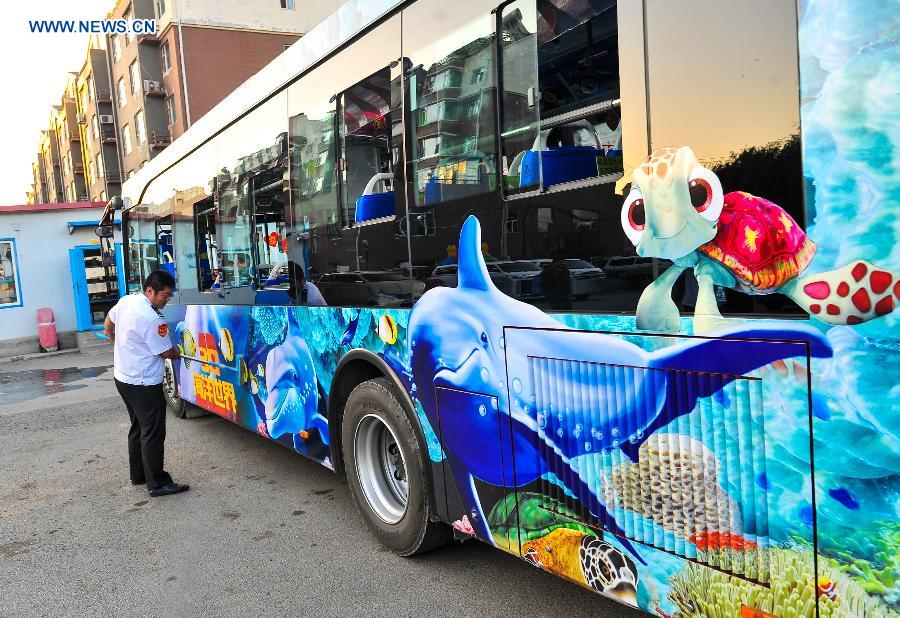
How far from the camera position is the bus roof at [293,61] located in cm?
368

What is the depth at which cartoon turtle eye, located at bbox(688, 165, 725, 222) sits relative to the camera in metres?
1.95

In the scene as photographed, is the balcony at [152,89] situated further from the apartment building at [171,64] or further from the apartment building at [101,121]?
the apartment building at [101,121]

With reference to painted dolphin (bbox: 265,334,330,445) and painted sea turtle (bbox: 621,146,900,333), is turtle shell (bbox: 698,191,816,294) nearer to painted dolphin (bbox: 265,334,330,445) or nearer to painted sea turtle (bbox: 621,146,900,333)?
painted sea turtle (bbox: 621,146,900,333)

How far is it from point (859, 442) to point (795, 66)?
0.98m

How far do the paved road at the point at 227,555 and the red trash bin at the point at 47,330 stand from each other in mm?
13070

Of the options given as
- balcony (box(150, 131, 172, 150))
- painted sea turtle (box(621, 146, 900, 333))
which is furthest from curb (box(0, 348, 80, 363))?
balcony (box(150, 131, 172, 150))

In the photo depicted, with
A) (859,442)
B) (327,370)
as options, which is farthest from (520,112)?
(327,370)

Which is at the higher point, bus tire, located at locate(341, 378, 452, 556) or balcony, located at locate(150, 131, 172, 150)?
balcony, located at locate(150, 131, 172, 150)

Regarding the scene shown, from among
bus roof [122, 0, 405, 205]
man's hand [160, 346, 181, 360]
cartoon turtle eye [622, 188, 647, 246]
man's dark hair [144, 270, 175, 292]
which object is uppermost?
bus roof [122, 0, 405, 205]

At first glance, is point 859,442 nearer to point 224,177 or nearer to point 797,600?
point 797,600

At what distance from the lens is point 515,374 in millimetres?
2756

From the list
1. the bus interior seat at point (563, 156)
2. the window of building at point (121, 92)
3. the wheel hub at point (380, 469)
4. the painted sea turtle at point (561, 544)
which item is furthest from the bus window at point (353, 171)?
the window of building at point (121, 92)

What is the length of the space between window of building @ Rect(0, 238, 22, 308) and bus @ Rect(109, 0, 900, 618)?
1765 centimetres

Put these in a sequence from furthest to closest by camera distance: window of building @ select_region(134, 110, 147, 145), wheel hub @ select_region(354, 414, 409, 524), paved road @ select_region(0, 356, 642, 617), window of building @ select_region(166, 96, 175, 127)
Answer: window of building @ select_region(134, 110, 147, 145), window of building @ select_region(166, 96, 175, 127), wheel hub @ select_region(354, 414, 409, 524), paved road @ select_region(0, 356, 642, 617)
